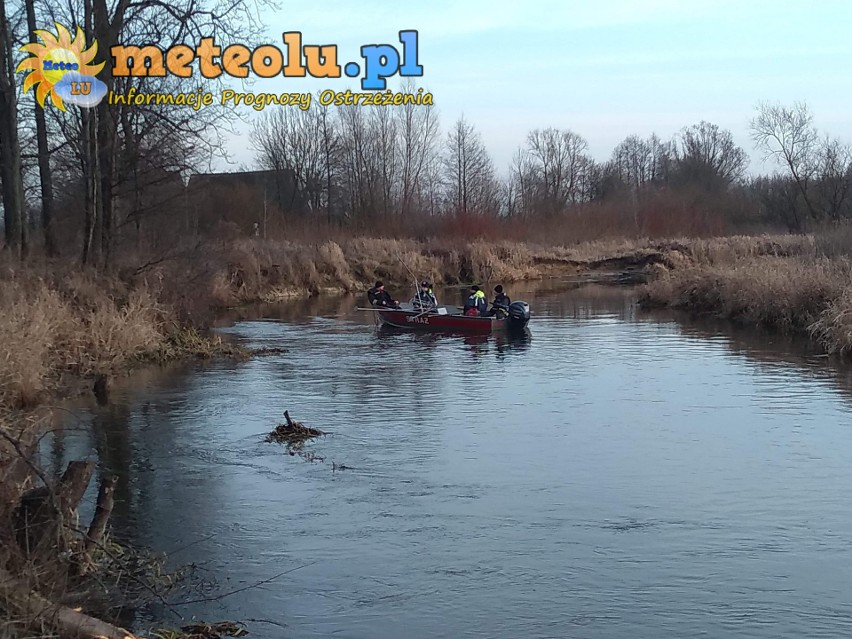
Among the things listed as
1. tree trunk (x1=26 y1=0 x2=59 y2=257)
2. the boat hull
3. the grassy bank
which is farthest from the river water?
tree trunk (x1=26 y1=0 x2=59 y2=257)

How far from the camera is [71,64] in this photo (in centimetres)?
1928

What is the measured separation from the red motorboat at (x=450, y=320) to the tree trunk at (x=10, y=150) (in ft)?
30.4

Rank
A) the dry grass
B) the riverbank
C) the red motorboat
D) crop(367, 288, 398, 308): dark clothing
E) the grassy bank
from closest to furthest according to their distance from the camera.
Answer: the riverbank, the dry grass, the grassy bank, the red motorboat, crop(367, 288, 398, 308): dark clothing

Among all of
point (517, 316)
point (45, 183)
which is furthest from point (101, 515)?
→ point (45, 183)

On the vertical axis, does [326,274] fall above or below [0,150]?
below

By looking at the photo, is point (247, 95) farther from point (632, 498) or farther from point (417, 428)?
point (632, 498)

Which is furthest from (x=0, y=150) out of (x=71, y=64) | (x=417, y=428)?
(x=417, y=428)

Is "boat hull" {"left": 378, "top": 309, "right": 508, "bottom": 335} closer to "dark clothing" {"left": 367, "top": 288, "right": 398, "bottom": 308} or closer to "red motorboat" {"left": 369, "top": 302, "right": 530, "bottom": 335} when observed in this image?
"red motorboat" {"left": 369, "top": 302, "right": 530, "bottom": 335}

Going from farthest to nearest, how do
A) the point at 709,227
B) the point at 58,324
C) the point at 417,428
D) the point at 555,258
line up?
the point at 709,227
the point at 555,258
the point at 58,324
the point at 417,428

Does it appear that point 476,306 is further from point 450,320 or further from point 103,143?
point 103,143

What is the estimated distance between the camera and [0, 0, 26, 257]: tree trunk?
17594 millimetres

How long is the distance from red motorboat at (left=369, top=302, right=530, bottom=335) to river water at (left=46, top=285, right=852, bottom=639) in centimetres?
441

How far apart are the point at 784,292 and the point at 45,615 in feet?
67.4

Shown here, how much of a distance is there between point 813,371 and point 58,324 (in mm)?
12946
